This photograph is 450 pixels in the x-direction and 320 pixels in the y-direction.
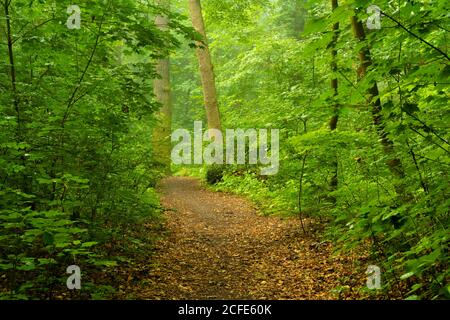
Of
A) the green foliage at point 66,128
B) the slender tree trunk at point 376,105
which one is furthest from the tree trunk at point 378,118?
the green foliage at point 66,128

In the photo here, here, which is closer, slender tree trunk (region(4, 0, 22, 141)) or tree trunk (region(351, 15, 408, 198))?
slender tree trunk (region(4, 0, 22, 141))

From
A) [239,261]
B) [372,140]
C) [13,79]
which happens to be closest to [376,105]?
[372,140]

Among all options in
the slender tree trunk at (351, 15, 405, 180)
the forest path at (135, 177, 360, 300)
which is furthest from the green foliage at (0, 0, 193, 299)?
the slender tree trunk at (351, 15, 405, 180)

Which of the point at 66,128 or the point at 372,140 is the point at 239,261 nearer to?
the point at 372,140

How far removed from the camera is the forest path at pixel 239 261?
5812 millimetres

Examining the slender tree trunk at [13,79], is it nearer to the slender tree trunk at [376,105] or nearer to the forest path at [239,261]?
the forest path at [239,261]

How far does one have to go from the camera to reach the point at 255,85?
25.2m

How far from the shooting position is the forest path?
19.1 feet

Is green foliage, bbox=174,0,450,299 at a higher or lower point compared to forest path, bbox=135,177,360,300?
higher

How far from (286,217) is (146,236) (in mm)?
3487

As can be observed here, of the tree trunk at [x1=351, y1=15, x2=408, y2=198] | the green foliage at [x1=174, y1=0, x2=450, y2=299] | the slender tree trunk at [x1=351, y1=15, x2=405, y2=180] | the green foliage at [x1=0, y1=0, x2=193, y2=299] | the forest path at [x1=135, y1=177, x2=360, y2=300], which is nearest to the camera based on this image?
the green foliage at [x1=174, y1=0, x2=450, y2=299]

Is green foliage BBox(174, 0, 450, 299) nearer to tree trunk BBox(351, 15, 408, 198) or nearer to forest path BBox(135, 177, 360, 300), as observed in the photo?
tree trunk BBox(351, 15, 408, 198)
